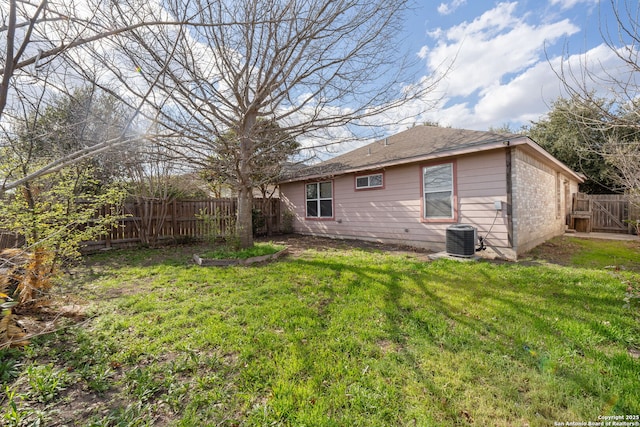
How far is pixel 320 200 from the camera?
36.7ft

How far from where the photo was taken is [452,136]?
7.86 m

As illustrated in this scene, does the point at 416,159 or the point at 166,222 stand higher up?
the point at 416,159

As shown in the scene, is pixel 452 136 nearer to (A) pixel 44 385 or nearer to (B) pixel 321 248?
(B) pixel 321 248

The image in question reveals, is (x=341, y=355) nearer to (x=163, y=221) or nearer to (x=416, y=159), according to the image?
(x=416, y=159)

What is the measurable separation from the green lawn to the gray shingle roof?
142 inches

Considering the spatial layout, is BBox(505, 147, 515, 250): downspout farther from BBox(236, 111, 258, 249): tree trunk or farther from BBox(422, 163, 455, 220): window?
BBox(236, 111, 258, 249): tree trunk

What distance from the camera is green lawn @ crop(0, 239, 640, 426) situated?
6.10ft

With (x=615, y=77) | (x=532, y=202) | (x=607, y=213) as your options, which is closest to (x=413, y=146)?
(x=532, y=202)

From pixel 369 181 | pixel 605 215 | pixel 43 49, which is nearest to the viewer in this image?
pixel 43 49

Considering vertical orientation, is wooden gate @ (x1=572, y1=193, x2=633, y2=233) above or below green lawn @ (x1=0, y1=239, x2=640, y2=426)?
above

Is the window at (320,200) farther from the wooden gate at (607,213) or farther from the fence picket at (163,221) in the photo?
the wooden gate at (607,213)

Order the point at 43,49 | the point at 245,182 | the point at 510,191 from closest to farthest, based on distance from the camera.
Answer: the point at 43,49 → the point at 510,191 → the point at 245,182

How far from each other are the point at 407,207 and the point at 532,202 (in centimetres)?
344

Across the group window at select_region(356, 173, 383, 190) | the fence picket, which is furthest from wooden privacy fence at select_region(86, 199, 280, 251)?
window at select_region(356, 173, 383, 190)
